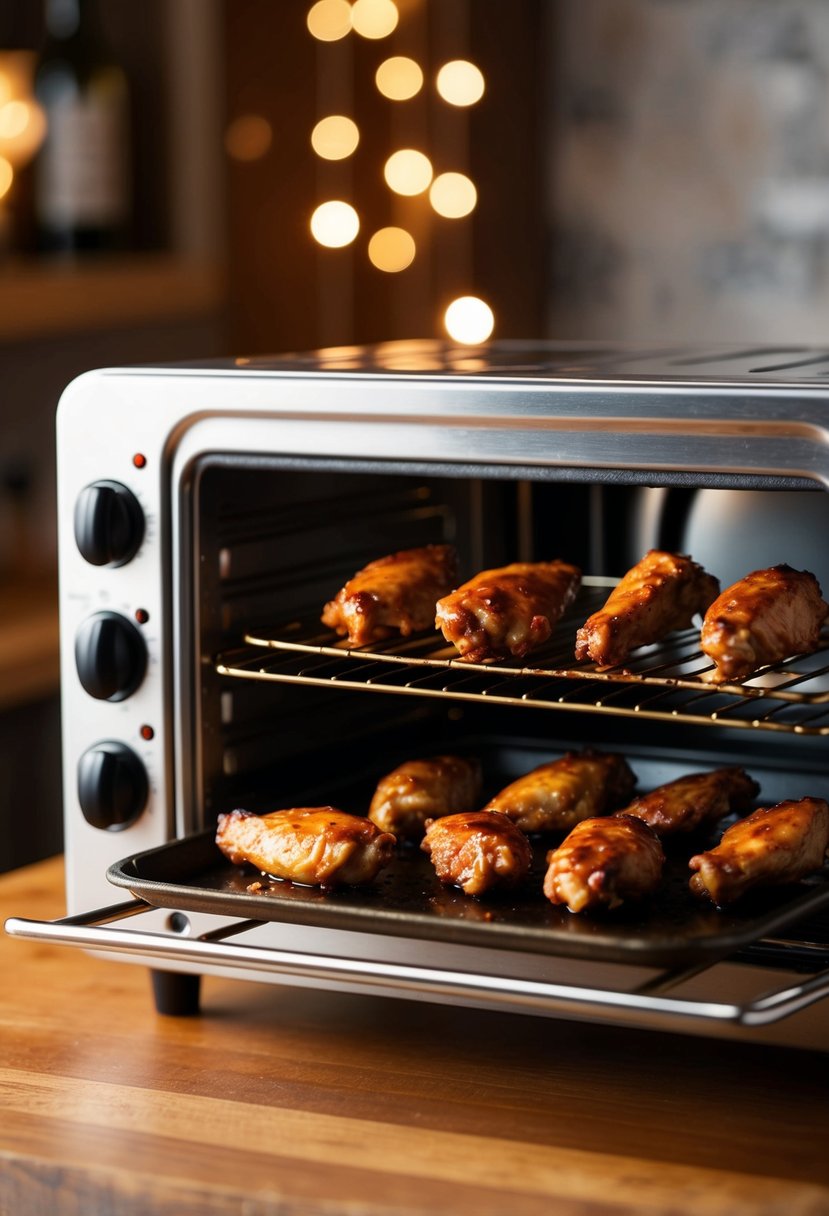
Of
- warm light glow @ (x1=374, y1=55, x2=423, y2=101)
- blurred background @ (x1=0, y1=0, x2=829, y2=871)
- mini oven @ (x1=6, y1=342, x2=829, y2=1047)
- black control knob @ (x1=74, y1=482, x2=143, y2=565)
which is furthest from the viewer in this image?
warm light glow @ (x1=374, y1=55, x2=423, y2=101)

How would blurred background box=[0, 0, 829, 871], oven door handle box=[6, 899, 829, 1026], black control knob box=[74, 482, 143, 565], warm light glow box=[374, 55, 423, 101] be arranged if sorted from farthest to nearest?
warm light glow box=[374, 55, 423, 101] < blurred background box=[0, 0, 829, 871] < black control knob box=[74, 482, 143, 565] < oven door handle box=[6, 899, 829, 1026]

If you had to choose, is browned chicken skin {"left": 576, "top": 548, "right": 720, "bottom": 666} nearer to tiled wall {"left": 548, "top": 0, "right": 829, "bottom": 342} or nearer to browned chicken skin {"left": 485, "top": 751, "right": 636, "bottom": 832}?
browned chicken skin {"left": 485, "top": 751, "right": 636, "bottom": 832}

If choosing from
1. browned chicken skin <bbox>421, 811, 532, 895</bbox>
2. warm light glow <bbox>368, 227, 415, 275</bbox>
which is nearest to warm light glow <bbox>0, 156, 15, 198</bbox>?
warm light glow <bbox>368, 227, 415, 275</bbox>

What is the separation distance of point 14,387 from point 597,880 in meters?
2.12

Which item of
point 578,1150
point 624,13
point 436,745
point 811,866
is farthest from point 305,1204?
point 624,13

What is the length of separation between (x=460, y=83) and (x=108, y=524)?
6.61ft

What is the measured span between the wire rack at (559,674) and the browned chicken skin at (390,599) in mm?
19

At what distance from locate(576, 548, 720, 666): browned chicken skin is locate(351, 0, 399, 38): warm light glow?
1925 millimetres

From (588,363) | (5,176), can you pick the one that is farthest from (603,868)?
(5,176)

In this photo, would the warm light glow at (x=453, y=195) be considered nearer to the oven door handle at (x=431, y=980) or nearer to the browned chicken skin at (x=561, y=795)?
the browned chicken skin at (x=561, y=795)

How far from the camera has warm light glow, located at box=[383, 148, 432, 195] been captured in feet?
10.1

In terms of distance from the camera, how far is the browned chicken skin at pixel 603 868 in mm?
1118

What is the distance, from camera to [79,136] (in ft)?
8.59

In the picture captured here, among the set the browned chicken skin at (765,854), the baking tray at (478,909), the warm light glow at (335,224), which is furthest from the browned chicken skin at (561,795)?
the warm light glow at (335,224)
